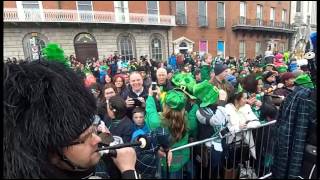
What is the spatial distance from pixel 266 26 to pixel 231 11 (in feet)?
19.7

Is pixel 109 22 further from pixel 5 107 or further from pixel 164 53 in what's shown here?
pixel 5 107

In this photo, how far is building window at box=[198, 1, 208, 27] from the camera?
22.7 meters

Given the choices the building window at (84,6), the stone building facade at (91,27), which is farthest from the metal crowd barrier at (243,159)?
the building window at (84,6)

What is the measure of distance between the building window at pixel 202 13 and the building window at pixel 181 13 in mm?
1679

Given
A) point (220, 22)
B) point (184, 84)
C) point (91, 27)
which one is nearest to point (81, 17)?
point (91, 27)

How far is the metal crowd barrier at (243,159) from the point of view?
259 centimetres

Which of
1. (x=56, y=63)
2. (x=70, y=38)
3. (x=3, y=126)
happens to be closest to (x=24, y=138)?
(x=3, y=126)

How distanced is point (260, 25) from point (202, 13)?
8.16 metres

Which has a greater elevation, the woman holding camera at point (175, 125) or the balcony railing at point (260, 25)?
the balcony railing at point (260, 25)

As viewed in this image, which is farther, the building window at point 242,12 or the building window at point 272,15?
the building window at point 272,15

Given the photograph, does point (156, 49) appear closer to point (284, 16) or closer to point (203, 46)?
point (203, 46)

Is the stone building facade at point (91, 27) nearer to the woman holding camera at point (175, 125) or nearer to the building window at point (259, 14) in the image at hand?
the building window at point (259, 14)

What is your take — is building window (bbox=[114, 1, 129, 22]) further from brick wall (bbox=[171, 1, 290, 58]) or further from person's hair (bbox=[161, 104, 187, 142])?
person's hair (bbox=[161, 104, 187, 142])

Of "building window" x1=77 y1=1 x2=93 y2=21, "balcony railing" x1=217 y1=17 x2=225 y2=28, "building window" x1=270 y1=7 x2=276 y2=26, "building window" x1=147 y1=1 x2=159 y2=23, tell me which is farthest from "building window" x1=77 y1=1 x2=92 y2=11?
"building window" x1=270 y1=7 x2=276 y2=26
